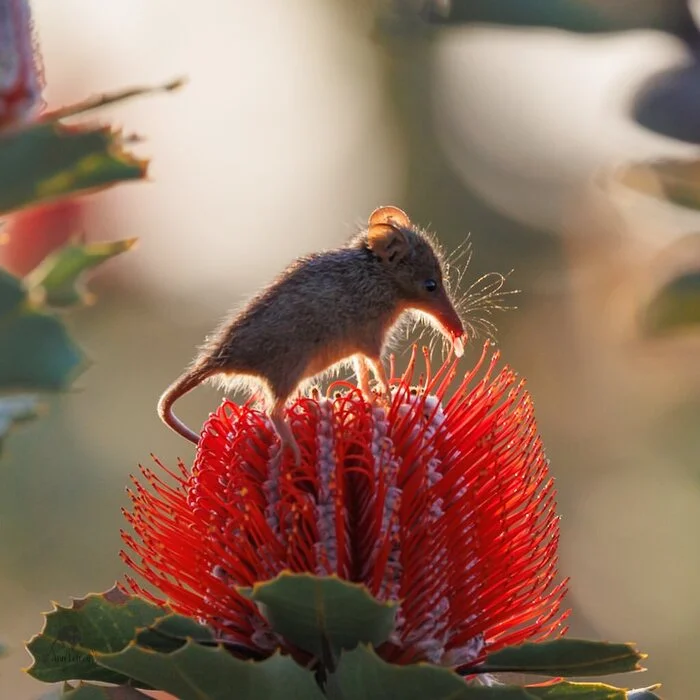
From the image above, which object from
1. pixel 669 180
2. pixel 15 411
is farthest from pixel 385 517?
pixel 669 180

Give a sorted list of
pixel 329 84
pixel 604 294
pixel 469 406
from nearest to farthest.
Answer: pixel 469 406 < pixel 604 294 < pixel 329 84

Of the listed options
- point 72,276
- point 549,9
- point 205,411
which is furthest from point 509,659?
point 205,411

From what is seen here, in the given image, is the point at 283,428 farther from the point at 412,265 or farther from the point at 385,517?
the point at 412,265

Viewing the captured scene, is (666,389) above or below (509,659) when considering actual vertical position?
below

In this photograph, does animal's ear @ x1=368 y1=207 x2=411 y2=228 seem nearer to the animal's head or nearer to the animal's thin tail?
the animal's head

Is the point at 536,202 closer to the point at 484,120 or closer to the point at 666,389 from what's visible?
the point at 484,120

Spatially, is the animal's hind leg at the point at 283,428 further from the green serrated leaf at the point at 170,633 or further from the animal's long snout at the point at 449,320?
the animal's long snout at the point at 449,320

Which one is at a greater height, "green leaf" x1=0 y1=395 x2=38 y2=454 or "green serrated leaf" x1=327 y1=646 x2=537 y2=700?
"green leaf" x1=0 y1=395 x2=38 y2=454

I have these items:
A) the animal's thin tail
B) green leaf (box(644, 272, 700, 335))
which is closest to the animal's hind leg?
the animal's thin tail
